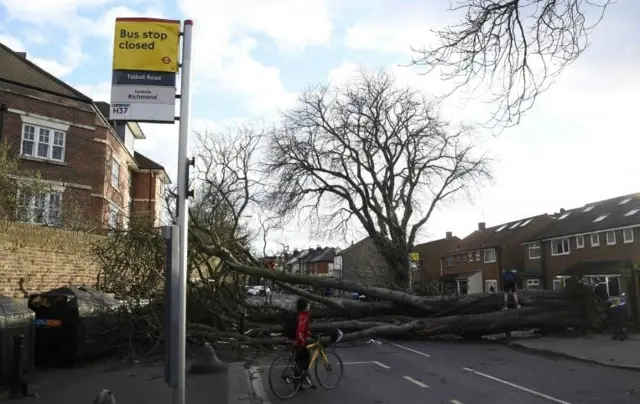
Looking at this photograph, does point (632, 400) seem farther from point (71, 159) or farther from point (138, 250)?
point (71, 159)

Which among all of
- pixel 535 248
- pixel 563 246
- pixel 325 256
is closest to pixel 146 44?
pixel 563 246

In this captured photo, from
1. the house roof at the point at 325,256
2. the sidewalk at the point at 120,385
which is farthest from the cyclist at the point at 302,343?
the house roof at the point at 325,256

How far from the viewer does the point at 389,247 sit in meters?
35.1

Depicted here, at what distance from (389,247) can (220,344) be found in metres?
23.0

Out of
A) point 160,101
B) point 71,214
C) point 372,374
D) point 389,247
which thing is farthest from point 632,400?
point 389,247

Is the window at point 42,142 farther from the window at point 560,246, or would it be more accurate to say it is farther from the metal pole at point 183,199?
the window at point 560,246

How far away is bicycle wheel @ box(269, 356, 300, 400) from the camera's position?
865 centimetres

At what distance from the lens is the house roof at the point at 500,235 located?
55656 millimetres

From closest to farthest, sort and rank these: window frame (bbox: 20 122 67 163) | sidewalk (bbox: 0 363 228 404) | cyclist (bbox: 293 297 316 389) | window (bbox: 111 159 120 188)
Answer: sidewalk (bbox: 0 363 228 404) < cyclist (bbox: 293 297 316 389) < window frame (bbox: 20 122 67 163) < window (bbox: 111 159 120 188)

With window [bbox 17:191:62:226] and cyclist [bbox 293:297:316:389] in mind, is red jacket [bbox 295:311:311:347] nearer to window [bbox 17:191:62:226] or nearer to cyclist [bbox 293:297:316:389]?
cyclist [bbox 293:297:316:389]

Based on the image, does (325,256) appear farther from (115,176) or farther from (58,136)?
(58,136)

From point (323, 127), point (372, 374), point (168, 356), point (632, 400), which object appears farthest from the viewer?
point (323, 127)

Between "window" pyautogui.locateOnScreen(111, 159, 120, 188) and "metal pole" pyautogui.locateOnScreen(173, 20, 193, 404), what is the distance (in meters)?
29.2

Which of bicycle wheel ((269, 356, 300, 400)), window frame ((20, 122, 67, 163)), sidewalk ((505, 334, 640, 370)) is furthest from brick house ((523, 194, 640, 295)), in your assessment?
window frame ((20, 122, 67, 163))
